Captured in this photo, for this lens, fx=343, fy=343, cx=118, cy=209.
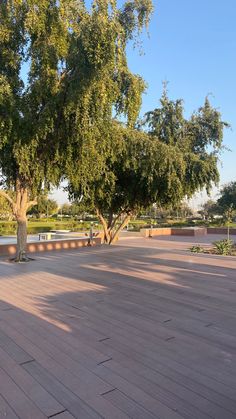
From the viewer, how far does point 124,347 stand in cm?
356

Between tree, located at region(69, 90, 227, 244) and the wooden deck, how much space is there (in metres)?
5.14

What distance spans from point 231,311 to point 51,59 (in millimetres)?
6471

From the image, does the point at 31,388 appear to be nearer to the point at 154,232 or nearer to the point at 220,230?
the point at 154,232

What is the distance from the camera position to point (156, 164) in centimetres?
1255

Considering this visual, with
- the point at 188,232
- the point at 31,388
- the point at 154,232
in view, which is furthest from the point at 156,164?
the point at 188,232

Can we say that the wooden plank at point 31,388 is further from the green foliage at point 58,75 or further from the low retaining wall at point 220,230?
the low retaining wall at point 220,230

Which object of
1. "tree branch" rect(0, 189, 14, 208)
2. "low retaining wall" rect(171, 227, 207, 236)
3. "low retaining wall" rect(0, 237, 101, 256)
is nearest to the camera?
"tree branch" rect(0, 189, 14, 208)

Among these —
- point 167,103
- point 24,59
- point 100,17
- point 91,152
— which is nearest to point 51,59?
point 24,59

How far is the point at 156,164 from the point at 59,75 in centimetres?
538

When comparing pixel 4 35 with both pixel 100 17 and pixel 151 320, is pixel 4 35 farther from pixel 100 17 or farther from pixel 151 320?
pixel 151 320

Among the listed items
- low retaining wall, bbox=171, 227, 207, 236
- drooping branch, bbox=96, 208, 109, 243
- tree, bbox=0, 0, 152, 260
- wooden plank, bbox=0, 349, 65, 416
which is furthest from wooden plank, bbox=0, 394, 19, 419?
low retaining wall, bbox=171, 227, 207, 236

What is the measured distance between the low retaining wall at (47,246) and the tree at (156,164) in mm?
1784

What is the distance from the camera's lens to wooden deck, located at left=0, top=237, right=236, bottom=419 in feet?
8.25

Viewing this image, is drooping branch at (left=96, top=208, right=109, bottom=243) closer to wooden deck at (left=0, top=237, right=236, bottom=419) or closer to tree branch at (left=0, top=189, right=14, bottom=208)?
tree branch at (left=0, top=189, right=14, bottom=208)
